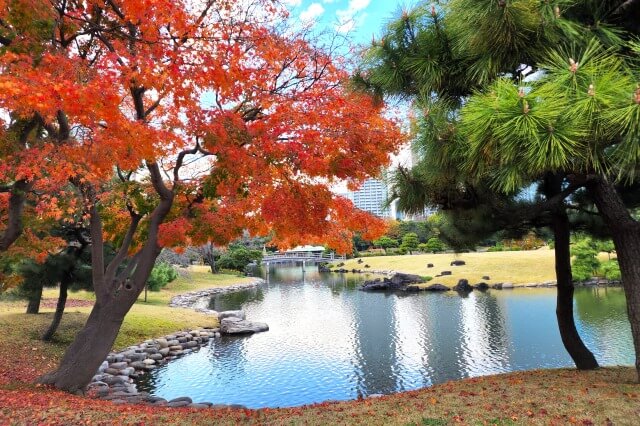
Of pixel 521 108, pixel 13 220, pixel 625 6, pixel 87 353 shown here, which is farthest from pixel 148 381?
pixel 625 6

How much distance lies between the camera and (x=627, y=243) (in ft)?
16.6

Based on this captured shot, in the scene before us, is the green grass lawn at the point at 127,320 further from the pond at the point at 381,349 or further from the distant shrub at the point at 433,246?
the distant shrub at the point at 433,246

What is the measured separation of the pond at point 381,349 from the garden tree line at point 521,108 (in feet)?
14.7

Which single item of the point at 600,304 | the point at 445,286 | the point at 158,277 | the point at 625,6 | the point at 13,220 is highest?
the point at 625,6

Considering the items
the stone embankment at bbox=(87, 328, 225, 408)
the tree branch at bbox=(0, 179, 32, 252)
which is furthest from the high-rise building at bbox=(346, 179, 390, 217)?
the tree branch at bbox=(0, 179, 32, 252)

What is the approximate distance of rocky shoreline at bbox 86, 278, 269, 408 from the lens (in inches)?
320

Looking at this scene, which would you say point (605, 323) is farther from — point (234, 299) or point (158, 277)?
point (158, 277)

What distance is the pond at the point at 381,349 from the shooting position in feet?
32.1

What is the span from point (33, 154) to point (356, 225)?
16.4ft

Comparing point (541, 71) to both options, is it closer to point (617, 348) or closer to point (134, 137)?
point (134, 137)

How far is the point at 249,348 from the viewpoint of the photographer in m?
13.6

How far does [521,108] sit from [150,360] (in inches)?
465

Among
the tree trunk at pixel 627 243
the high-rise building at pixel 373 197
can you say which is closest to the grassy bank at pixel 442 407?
the tree trunk at pixel 627 243

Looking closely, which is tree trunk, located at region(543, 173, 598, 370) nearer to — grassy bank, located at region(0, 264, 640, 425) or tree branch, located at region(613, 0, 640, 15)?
grassy bank, located at region(0, 264, 640, 425)
